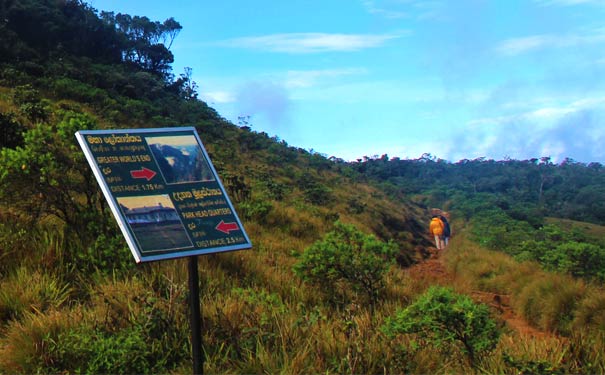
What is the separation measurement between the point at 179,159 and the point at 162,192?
371 millimetres

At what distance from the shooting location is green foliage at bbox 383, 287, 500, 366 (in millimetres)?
5035

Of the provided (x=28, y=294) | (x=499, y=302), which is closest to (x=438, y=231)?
(x=499, y=302)

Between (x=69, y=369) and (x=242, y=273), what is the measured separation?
3.19m

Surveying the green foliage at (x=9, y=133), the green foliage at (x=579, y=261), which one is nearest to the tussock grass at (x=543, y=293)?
the green foliage at (x=579, y=261)

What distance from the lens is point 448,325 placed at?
17.1 feet

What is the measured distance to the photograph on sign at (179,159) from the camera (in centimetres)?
438

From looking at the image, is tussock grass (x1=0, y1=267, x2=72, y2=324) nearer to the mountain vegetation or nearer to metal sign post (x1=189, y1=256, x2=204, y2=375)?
the mountain vegetation

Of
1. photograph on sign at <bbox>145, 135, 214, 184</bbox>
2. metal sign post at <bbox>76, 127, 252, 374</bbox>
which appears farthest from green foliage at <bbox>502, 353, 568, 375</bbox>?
photograph on sign at <bbox>145, 135, 214, 184</bbox>

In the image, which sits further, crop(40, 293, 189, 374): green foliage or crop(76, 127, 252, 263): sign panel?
crop(40, 293, 189, 374): green foliage

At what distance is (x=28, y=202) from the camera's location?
6.77 meters

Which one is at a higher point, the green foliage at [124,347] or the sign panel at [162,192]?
the sign panel at [162,192]

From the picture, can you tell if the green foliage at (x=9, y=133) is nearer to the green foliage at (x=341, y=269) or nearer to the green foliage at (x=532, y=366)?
the green foliage at (x=341, y=269)

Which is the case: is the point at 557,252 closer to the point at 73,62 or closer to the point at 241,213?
the point at 241,213

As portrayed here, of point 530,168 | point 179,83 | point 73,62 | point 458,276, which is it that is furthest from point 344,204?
point 530,168
